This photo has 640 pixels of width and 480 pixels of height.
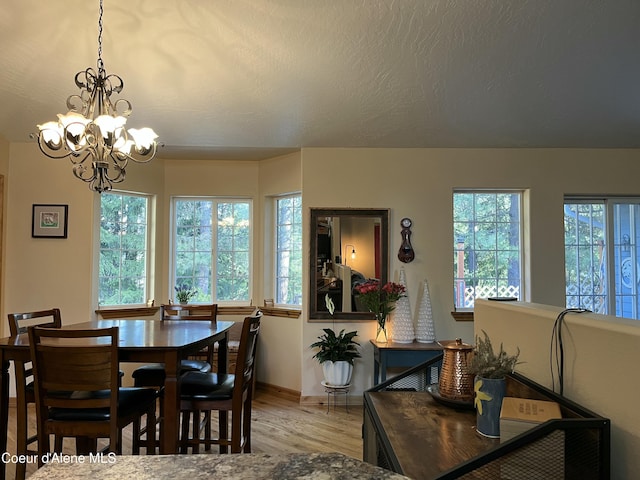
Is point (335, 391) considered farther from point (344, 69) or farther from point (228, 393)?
point (344, 69)

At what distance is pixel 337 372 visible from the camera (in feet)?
11.9

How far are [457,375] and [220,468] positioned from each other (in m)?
0.99

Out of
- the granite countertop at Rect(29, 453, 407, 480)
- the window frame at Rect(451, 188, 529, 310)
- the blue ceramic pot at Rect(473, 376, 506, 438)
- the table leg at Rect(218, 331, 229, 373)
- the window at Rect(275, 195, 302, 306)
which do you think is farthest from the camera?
the window at Rect(275, 195, 302, 306)

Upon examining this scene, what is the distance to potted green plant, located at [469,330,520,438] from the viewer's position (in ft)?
4.14

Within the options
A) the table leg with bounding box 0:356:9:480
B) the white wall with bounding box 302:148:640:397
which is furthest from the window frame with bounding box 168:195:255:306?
the table leg with bounding box 0:356:9:480

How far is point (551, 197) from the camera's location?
3.96m

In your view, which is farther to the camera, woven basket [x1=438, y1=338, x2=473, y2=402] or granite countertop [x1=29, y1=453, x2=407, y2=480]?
woven basket [x1=438, y1=338, x2=473, y2=402]

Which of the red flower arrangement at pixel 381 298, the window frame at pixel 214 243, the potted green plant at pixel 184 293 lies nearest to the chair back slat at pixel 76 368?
the red flower arrangement at pixel 381 298

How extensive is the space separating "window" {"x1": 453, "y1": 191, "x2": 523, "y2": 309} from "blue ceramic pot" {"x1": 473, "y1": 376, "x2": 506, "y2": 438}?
2.81 m

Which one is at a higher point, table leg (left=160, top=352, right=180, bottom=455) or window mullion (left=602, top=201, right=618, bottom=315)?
window mullion (left=602, top=201, right=618, bottom=315)

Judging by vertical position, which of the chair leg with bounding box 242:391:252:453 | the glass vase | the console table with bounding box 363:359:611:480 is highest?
the console table with bounding box 363:359:611:480

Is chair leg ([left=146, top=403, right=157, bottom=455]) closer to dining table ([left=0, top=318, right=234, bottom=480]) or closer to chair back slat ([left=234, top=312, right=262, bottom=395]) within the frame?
dining table ([left=0, top=318, right=234, bottom=480])

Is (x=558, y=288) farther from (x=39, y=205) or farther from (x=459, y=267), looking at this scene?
(x=39, y=205)

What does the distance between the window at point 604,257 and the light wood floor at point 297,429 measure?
2388 mm
